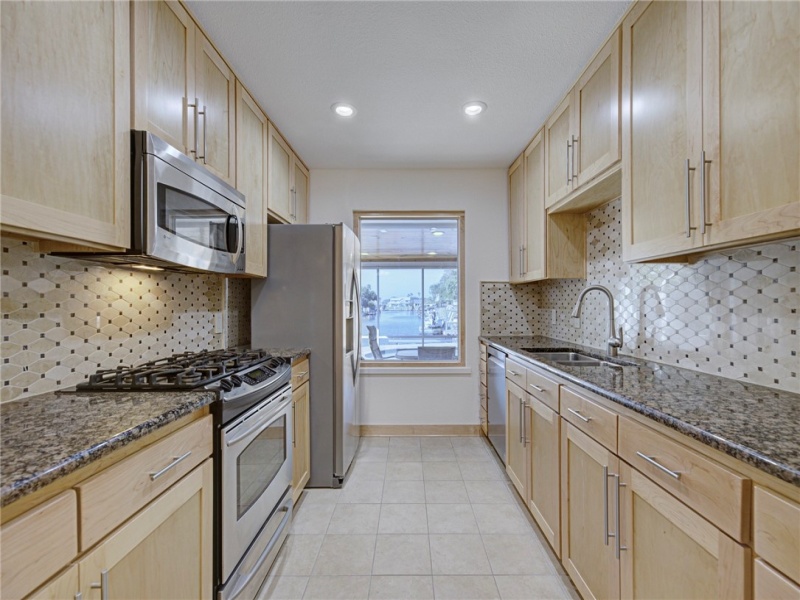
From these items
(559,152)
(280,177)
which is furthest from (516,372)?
(280,177)

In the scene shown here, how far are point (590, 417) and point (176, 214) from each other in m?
1.76

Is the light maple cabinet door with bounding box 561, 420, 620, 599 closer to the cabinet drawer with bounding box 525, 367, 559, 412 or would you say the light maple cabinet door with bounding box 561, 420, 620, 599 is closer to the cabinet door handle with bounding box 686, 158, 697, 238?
the cabinet drawer with bounding box 525, 367, 559, 412

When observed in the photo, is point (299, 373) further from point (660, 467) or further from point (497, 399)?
point (660, 467)

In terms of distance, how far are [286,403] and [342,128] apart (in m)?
1.92

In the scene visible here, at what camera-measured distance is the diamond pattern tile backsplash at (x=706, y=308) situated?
1.22 metres

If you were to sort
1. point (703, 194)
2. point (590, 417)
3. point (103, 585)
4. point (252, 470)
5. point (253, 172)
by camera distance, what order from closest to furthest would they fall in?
point (103, 585), point (703, 194), point (590, 417), point (252, 470), point (253, 172)

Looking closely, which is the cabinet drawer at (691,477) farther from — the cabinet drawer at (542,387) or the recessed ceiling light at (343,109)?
the recessed ceiling light at (343,109)

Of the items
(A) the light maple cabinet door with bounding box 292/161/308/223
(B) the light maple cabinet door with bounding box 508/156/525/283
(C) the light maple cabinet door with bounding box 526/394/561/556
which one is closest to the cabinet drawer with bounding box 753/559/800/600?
(C) the light maple cabinet door with bounding box 526/394/561/556

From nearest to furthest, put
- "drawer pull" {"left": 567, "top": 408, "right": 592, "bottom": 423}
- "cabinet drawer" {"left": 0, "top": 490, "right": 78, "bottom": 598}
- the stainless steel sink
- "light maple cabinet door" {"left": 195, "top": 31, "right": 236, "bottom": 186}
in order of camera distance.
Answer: "cabinet drawer" {"left": 0, "top": 490, "right": 78, "bottom": 598} < "drawer pull" {"left": 567, "top": 408, "right": 592, "bottom": 423} < "light maple cabinet door" {"left": 195, "top": 31, "right": 236, "bottom": 186} < the stainless steel sink

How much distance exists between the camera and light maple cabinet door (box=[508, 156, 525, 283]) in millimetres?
2953

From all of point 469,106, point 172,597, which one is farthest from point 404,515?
point 469,106

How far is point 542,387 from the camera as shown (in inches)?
69.8

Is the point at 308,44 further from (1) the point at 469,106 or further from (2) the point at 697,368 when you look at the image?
(2) the point at 697,368

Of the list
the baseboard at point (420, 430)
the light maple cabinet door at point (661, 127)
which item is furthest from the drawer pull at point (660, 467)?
the baseboard at point (420, 430)
